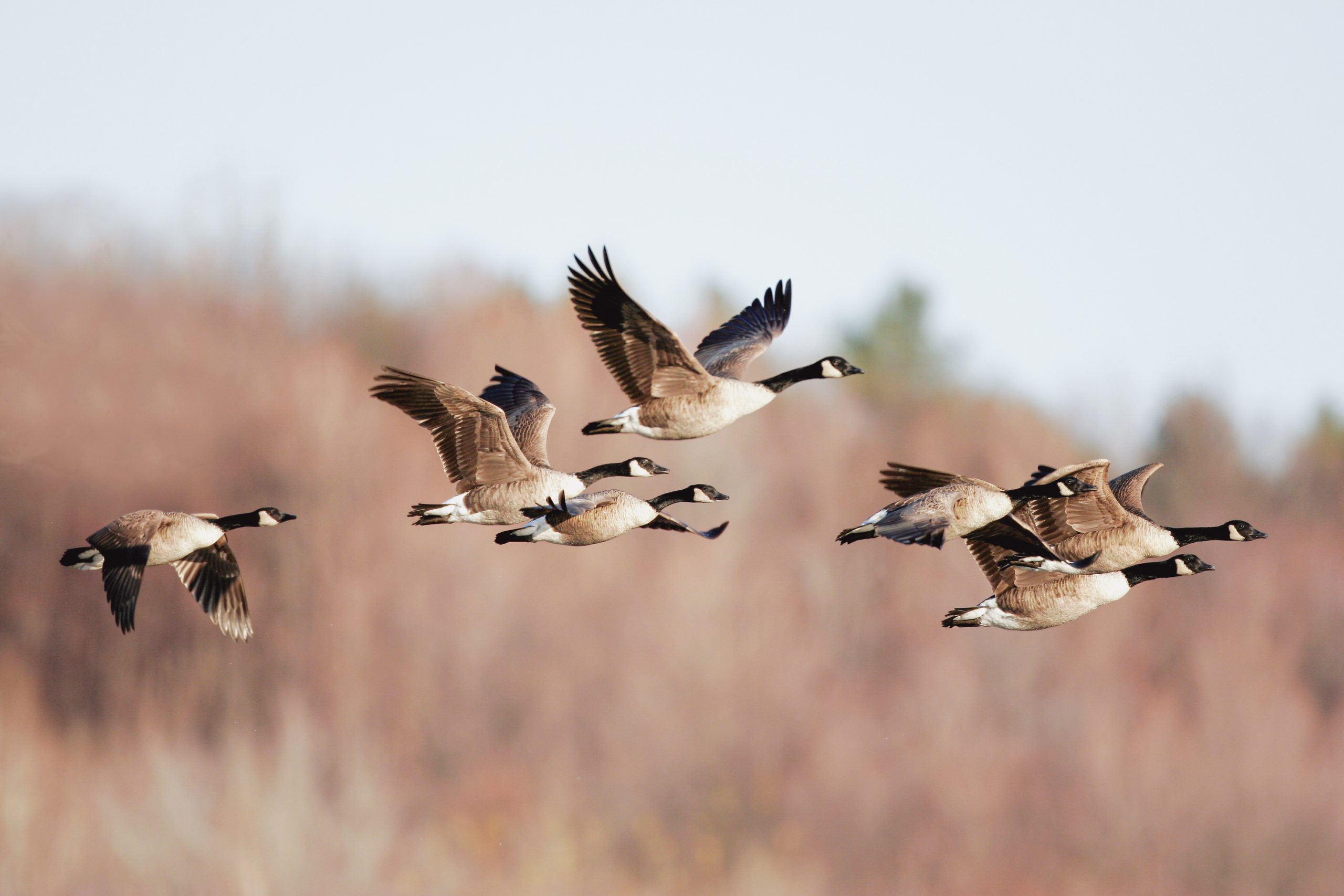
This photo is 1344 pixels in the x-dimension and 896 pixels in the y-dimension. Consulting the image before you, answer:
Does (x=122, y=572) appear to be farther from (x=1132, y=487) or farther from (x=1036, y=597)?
(x=1132, y=487)

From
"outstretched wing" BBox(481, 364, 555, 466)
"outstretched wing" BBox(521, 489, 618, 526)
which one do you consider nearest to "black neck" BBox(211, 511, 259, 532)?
"outstretched wing" BBox(481, 364, 555, 466)

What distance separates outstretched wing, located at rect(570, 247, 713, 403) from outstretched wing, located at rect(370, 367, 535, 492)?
29.4 inches

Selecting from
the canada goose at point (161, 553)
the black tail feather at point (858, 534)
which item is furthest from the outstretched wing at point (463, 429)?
the black tail feather at point (858, 534)

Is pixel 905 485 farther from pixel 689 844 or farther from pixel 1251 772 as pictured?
pixel 1251 772

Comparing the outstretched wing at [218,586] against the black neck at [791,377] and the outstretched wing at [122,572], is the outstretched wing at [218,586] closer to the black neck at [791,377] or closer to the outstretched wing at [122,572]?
the outstretched wing at [122,572]

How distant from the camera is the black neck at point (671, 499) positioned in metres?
8.65

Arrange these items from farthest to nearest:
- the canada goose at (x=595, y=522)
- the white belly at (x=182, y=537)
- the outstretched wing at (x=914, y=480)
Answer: the canada goose at (x=595, y=522), the white belly at (x=182, y=537), the outstretched wing at (x=914, y=480)

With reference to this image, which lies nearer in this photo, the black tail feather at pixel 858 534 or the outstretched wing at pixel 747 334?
the black tail feather at pixel 858 534

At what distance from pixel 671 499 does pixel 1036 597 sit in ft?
7.11

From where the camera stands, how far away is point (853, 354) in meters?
45.5

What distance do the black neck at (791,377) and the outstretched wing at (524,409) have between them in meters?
1.46

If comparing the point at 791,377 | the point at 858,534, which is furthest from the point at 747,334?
the point at 858,534

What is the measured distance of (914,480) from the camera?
7844 mm

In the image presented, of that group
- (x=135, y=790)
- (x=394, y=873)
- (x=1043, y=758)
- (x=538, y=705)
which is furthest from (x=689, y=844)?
(x=135, y=790)
